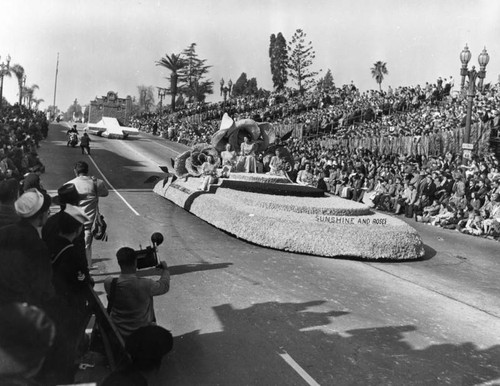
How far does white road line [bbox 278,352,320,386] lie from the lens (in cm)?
495

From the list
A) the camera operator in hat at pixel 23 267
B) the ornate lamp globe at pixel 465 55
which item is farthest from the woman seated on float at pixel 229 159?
the camera operator in hat at pixel 23 267

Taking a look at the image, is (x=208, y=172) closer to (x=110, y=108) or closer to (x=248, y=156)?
(x=248, y=156)

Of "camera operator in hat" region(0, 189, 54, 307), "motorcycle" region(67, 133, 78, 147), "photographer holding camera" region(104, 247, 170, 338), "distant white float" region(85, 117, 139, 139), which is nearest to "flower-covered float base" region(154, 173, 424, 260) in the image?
"photographer holding camera" region(104, 247, 170, 338)

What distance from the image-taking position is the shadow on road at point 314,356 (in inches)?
198

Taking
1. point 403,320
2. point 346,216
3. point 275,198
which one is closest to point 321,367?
point 403,320

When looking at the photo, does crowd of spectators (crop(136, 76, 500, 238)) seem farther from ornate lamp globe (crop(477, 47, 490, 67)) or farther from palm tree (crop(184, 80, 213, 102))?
palm tree (crop(184, 80, 213, 102))

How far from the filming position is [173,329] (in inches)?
239

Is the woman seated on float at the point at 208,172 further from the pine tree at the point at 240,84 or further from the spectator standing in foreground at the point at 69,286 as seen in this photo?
the pine tree at the point at 240,84

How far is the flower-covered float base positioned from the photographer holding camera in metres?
6.00

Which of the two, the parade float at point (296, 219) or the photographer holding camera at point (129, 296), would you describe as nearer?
the photographer holding camera at point (129, 296)

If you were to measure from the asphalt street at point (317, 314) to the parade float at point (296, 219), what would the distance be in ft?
0.82

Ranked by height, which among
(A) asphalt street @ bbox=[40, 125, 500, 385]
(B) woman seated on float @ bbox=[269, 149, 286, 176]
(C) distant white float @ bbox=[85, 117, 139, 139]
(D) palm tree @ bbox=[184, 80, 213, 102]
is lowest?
(A) asphalt street @ bbox=[40, 125, 500, 385]

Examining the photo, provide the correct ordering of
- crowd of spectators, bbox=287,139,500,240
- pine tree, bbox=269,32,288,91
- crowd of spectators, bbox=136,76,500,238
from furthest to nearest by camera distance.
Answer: pine tree, bbox=269,32,288,91 < crowd of spectators, bbox=136,76,500,238 < crowd of spectators, bbox=287,139,500,240

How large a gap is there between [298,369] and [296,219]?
618cm
